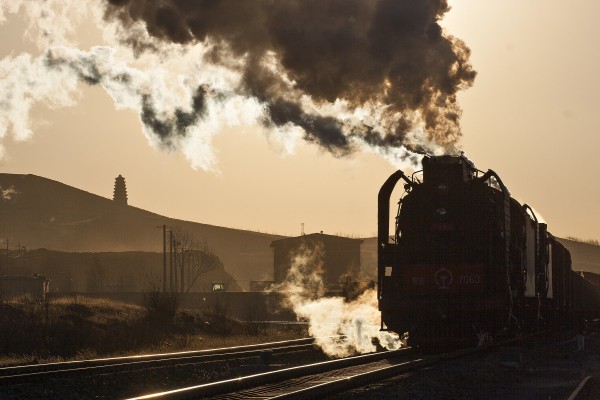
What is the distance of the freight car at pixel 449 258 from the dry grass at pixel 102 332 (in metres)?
8.66

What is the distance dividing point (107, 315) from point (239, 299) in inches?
1667

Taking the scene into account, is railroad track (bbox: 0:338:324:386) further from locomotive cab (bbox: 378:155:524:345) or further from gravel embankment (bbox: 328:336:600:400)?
gravel embankment (bbox: 328:336:600:400)

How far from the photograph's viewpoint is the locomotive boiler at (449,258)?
72.9 ft

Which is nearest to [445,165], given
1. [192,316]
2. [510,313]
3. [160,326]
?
[510,313]

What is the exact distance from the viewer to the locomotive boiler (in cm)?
2223

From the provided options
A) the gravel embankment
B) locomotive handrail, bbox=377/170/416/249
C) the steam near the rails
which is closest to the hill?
the steam near the rails

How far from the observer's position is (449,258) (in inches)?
894

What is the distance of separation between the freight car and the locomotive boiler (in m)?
0.02

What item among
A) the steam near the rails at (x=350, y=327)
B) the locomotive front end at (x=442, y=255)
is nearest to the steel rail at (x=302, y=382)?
the locomotive front end at (x=442, y=255)

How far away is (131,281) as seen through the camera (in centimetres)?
14838

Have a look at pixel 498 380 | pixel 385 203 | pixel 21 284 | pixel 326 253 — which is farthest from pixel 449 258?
pixel 326 253

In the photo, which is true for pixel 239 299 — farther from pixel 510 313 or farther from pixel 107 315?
pixel 510 313

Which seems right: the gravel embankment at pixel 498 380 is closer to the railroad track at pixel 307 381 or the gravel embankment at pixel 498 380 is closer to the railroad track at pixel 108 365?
the railroad track at pixel 307 381

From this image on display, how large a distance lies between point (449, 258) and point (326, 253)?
99444 mm
